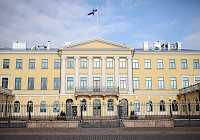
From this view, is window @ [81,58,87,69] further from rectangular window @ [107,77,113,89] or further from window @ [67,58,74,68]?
rectangular window @ [107,77,113,89]

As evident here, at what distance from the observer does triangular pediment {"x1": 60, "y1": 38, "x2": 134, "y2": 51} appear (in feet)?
118

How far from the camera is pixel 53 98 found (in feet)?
116

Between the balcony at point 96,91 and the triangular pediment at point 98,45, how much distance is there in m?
6.56

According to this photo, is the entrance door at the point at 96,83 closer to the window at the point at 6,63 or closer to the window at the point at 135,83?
the window at the point at 135,83

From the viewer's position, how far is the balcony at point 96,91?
1345 inches

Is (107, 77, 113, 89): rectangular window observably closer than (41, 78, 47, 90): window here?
Yes

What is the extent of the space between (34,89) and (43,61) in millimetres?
4860

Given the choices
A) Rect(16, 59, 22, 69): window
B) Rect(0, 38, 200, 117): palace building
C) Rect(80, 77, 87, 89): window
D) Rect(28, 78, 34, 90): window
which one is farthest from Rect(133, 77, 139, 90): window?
Rect(16, 59, 22, 69): window

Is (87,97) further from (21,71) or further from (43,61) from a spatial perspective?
(21,71)

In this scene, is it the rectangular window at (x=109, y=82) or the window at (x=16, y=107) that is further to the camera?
the rectangular window at (x=109, y=82)

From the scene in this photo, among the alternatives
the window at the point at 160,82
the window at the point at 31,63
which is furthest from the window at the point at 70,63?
the window at the point at 160,82

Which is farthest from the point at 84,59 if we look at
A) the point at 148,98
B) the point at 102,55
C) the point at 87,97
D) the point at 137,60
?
the point at 148,98

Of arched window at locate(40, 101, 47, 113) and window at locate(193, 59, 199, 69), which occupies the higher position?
window at locate(193, 59, 199, 69)

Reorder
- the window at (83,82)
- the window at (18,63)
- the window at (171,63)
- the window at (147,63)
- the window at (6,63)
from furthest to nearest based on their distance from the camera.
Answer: the window at (171,63)
the window at (147,63)
the window at (18,63)
the window at (6,63)
the window at (83,82)
